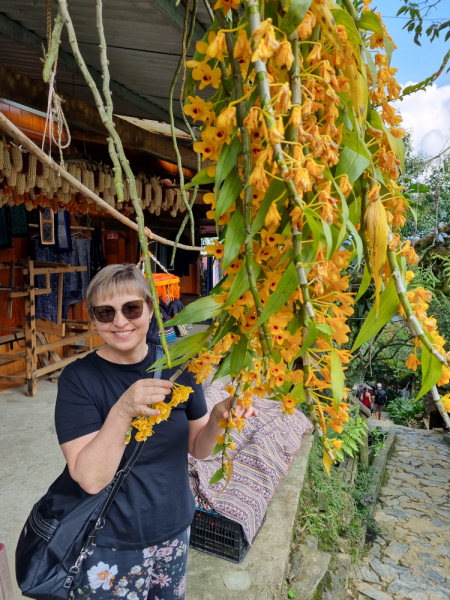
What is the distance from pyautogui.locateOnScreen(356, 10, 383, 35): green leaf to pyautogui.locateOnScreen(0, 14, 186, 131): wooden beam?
970 millimetres

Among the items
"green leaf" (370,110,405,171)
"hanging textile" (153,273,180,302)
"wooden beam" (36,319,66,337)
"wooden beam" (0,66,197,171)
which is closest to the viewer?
"green leaf" (370,110,405,171)

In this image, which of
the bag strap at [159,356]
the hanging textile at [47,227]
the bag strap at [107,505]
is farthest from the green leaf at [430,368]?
the hanging textile at [47,227]

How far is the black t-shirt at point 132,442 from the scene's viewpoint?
3.75 feet

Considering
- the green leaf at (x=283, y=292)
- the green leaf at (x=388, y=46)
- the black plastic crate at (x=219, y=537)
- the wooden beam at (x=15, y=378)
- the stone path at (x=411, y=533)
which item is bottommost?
the stone path at (x=411, y=533)

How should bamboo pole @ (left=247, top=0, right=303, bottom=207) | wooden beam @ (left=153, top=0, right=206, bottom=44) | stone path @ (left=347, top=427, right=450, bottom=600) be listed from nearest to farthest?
bamboo pole @ (left=247, top=0, right=303, bottom=207) < wooden beam @ (left=153, top=0, right=206, bottom=44) < stone path @ (left=347, top=427, right=450, bottom=600)

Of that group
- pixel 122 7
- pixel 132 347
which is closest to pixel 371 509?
pixel 132 347

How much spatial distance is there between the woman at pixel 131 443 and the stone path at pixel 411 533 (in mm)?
3178

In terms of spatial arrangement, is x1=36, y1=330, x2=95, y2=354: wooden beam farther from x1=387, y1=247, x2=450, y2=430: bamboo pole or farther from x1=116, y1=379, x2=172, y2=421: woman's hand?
x1=387, y1=247, x2=450, y2=430: bamboo pole

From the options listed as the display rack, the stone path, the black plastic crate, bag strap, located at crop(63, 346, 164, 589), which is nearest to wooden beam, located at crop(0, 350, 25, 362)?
the display rack

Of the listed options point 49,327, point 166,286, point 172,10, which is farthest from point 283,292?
point 49,327

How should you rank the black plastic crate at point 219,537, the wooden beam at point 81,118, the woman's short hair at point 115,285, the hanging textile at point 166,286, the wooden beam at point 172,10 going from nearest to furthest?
the woman's short hair at point 115,285 < the wooden beam at point 172,10 < the wooden beam at point 81,118 < the black plastic crate at point 219,537 < the hanging textile at point 166,286

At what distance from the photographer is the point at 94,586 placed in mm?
1187

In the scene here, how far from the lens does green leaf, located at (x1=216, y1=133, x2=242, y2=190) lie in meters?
0.37

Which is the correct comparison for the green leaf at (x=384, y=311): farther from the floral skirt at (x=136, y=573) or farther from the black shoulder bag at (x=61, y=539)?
the floral skirt at (x=136, y=573)
